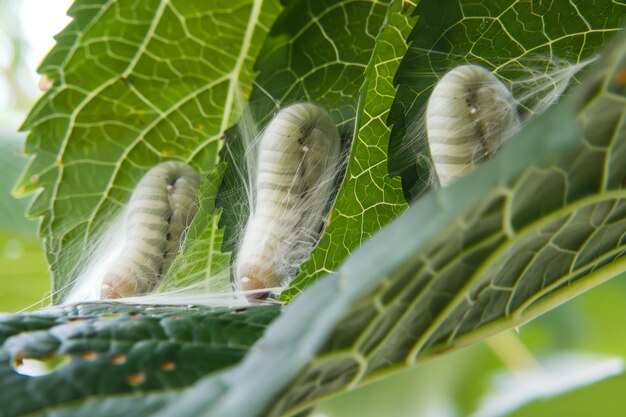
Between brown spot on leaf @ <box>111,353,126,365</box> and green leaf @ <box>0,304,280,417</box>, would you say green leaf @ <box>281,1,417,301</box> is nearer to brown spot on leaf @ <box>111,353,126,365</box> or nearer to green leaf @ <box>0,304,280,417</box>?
green leaf @ <box>0,304,280,417</box>

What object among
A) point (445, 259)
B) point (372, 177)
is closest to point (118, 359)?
point (445, 259)

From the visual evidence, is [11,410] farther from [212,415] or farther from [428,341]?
[428,341]

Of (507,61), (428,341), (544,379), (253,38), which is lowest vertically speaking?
(544,379)

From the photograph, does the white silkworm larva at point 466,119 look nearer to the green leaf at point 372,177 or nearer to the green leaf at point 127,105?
the green leaf at point 372,177

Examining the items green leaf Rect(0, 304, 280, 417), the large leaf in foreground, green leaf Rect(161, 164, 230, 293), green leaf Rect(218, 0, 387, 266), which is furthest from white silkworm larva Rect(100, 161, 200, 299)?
the large leaf in foreground

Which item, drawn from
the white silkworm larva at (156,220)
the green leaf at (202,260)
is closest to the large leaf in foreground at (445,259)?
the green leaf at (202,260)

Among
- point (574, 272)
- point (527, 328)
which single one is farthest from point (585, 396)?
point (574, 272)
